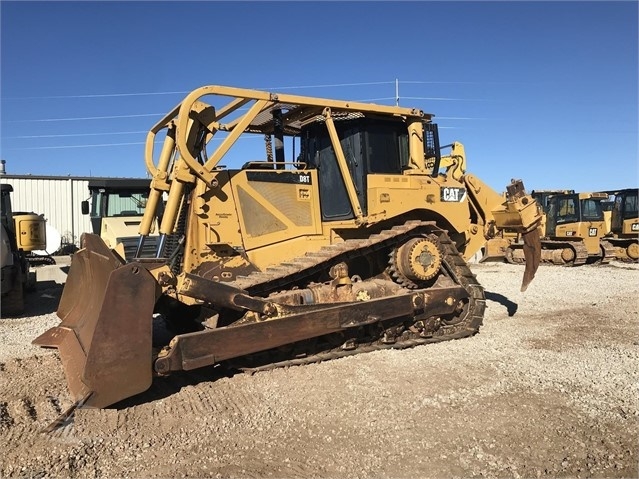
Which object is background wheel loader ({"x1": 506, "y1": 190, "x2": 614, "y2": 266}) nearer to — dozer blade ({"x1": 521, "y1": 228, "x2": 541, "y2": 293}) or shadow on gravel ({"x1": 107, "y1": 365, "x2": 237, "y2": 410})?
dozer blade ({"x1": 521, "y1": 228, "x2": 541, "y2": 293})

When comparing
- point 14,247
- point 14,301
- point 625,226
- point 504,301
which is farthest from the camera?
point 625,226

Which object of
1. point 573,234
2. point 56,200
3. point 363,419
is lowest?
point 363,419

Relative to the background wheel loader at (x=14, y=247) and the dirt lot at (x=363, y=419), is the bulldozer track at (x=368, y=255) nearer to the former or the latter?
the dirt lot at (x=363, y=419)

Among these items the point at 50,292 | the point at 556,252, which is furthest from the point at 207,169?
the point at 556,252

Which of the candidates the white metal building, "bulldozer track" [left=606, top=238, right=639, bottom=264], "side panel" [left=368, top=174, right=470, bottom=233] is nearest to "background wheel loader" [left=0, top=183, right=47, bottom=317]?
"side panel" [left=368, top=174, right=470, bottom=233]

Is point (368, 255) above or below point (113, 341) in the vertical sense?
above

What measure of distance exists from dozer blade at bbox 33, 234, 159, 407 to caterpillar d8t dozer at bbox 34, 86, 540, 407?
12mm

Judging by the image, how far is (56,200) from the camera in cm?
2520

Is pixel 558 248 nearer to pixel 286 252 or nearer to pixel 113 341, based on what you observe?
pixel 286 252

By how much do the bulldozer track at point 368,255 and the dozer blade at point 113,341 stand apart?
120 centimetres

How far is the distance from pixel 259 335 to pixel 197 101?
2523 mm

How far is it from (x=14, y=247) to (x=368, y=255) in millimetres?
7570

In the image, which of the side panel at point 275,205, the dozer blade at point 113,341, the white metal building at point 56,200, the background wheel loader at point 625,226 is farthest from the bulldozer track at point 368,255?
the white metal building at point 56,200

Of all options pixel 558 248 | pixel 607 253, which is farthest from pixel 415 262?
pixel 607 253
